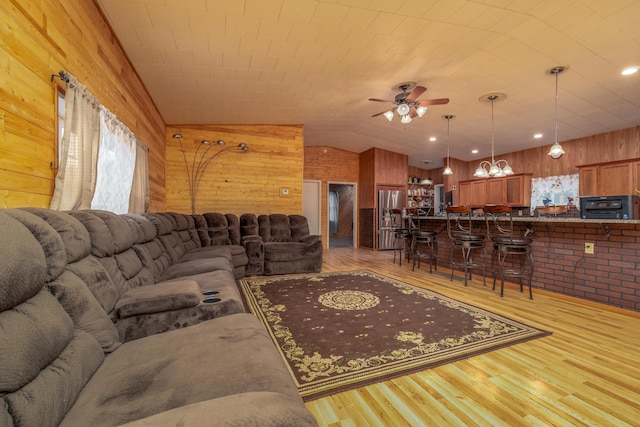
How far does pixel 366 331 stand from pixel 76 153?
2.63 meters

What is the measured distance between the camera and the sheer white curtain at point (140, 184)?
355 cm

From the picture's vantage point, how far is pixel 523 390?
1.60 m

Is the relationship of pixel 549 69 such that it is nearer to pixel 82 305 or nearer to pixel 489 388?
pixel 489 388

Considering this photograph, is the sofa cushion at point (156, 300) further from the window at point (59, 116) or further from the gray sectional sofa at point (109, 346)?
the window at point (59, 116)

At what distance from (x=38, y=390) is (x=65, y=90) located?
2.21 metres

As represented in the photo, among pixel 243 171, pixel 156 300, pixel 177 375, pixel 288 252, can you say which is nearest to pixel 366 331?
pixel 156 300

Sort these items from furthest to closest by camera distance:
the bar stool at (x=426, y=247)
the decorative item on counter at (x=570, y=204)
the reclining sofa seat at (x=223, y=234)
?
the decorative item on counter at (x=570, y=204) < the bar stool at (x=426, y=247) < the reclining sofa seat at (x=223, y=234)

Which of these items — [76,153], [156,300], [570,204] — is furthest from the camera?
[570,204]

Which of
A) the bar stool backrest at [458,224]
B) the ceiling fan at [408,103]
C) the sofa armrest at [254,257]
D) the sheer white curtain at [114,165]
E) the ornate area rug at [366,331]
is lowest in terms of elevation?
the ornate area rug at [366,331]

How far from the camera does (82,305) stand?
3.61ft

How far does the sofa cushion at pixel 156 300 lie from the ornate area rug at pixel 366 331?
2.62ft

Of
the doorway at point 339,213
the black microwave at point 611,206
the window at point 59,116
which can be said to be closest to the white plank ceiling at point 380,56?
the window at point 59,116

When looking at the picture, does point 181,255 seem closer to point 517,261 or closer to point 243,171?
point 243,171

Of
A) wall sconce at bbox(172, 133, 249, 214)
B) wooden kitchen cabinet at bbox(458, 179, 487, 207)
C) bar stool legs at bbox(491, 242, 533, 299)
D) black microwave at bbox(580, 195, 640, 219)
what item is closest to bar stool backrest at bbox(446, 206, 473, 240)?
bar stool legs at bbox(491, 242, 533, 299)
